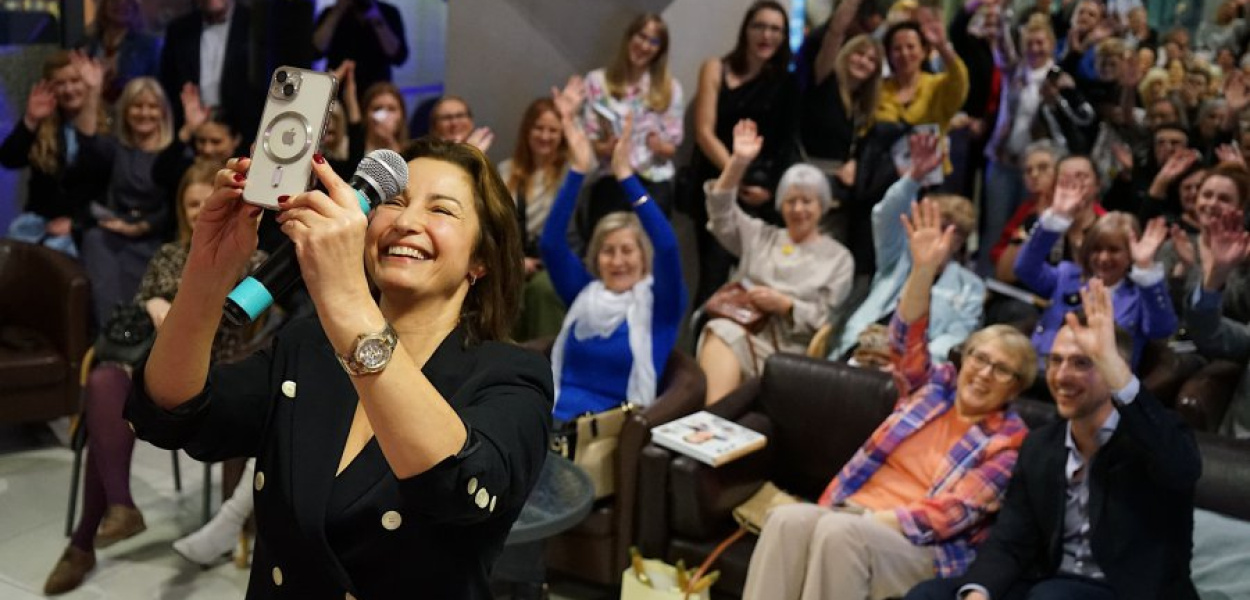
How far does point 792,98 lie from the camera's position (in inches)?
237

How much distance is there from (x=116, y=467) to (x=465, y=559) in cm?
324

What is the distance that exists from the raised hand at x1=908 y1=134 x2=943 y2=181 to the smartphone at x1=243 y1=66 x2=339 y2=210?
3.88 meters

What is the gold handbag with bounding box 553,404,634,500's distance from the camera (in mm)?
4117

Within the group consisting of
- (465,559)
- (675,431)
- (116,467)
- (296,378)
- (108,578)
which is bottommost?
(108,578)

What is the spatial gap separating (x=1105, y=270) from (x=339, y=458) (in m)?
3.72

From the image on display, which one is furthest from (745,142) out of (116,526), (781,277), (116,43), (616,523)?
(116,43)

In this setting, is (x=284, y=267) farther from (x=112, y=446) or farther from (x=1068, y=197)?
(x=1068, y=197)

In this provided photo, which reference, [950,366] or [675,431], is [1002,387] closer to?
[950,366]

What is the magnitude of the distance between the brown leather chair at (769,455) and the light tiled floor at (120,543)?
19.7 inches

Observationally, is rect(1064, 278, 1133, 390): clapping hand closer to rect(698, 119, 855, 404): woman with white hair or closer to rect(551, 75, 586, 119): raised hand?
rect(698, 119, 855, 404): woman with white hair

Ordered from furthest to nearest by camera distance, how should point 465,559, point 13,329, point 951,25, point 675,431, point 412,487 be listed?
point 951,25, point 13,329, point 675,431, point 465,559, point 412,487

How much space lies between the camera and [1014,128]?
6273 mm

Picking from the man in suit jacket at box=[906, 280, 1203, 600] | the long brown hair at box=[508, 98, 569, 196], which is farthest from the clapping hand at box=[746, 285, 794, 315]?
the man in suit jacket at box=[906, 280, 1203, 600]

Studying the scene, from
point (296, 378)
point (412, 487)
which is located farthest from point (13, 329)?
point (412, 487)
